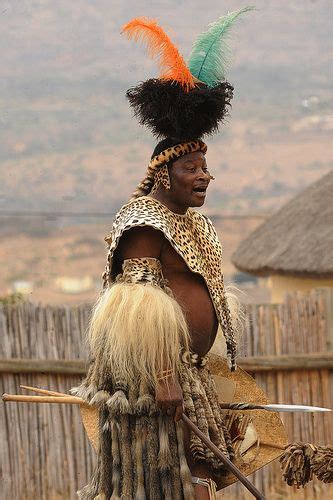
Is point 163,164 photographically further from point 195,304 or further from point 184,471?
point 184,471

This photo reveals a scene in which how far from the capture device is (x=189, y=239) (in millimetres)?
5863

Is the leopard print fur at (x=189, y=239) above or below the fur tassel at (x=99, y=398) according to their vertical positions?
above

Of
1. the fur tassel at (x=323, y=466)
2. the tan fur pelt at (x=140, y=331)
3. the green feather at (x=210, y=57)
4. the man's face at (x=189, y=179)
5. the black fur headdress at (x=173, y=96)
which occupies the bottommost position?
the fur tassel at (x=323, y=466)

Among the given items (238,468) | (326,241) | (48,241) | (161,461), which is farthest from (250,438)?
(48,241)

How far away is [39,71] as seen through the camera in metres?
46.1

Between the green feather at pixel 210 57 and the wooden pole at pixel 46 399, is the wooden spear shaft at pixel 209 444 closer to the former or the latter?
the wooden pole at pixel 46 399

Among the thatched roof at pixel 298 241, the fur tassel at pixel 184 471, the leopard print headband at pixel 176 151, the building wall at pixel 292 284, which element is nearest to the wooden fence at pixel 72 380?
the leopard print headband at pixel 176 151

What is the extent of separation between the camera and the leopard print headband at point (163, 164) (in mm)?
5809

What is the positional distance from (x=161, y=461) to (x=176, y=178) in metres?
1.23

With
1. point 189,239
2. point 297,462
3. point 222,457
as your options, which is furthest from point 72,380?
point 222,457

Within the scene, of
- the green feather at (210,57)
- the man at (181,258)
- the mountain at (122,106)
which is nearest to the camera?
the man at (181,258)

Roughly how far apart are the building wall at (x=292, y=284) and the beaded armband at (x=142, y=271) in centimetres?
782

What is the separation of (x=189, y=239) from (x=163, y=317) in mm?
494

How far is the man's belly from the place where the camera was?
577 cm
